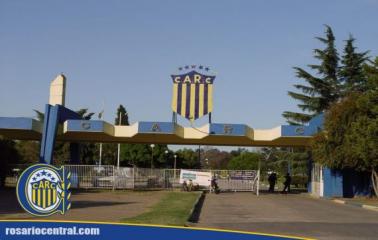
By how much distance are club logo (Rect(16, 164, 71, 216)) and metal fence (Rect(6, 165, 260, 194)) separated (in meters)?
26.9

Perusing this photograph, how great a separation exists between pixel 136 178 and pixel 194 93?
24.3 feet

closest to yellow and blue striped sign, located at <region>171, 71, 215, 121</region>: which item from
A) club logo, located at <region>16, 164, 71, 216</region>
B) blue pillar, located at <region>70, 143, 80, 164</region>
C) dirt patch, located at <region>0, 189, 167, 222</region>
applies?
blue pillar, located at <region>70, 143, 80, 164</region>

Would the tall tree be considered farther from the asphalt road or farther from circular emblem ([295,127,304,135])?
the asphalt road

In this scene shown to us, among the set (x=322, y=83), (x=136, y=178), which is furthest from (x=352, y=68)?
(x=136, y=178)

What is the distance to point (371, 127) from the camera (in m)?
30.1

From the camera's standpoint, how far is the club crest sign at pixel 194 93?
4006 centimetres

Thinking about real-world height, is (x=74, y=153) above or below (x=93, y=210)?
above

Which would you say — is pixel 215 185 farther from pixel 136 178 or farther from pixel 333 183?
pixel 333 183

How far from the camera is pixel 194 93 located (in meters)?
40.5

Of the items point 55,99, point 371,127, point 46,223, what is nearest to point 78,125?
point 55,99

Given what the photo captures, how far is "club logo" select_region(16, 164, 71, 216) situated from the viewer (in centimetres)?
1111

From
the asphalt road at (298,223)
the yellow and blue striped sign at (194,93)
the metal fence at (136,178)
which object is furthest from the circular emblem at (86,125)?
the asphalt road at (298,223)

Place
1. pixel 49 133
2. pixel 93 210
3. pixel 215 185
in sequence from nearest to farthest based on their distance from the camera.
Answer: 1. pixel 93 210
2. pixel 49 133
3. pixel 215 185

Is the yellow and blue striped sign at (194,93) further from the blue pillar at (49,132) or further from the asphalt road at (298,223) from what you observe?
the asphalt road at (298,223)
